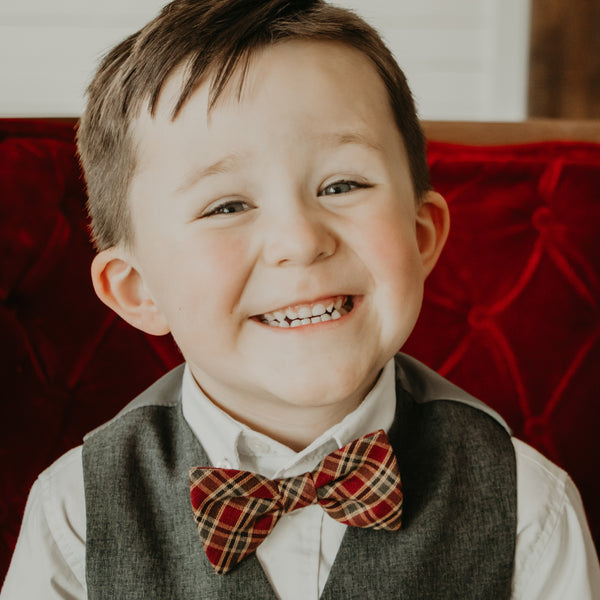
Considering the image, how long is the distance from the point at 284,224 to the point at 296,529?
0.39m

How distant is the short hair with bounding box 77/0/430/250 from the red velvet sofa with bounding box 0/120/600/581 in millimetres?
250

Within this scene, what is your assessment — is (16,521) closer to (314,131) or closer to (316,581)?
(316,581)

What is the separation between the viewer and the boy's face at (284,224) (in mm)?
757

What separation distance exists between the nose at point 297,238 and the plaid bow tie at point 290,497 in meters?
0.25

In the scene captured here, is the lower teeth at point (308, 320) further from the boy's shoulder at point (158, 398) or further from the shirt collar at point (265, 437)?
the boy's shoulder at point (158, 398)

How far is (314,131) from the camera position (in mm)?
764

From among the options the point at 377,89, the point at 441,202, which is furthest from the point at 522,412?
the point at 377,89

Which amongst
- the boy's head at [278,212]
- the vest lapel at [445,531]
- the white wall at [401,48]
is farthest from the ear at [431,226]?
the white wall at [401,48]

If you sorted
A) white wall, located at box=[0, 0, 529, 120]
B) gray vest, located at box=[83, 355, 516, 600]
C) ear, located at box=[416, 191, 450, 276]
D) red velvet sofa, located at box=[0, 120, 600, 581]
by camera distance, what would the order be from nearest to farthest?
1. gray vest, located at box=[83, 355, 516, 600]
2. ear, located at box=[416, 191, 450, 276]
3. red velvet sofa, located at box=[0, 120, 600, 581]
4. white wall, located at box=[0, 0, 529, 120]

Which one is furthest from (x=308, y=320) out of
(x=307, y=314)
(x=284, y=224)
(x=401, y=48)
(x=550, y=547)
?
(x=401, y=48)

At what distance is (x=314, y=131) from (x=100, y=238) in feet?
1.17

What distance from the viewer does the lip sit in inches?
31.1

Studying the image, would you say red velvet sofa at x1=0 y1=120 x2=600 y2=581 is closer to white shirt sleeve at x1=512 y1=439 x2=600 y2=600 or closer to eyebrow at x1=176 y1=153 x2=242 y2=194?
white shirt sleeve at x1=512 y1=439 x2=600 y2=600

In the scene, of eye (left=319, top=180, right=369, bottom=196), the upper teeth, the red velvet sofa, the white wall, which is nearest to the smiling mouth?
the upper teeth
